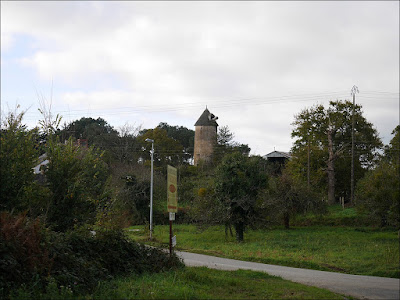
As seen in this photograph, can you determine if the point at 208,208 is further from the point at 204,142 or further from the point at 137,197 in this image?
the point at 204,142

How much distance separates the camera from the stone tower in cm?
7650

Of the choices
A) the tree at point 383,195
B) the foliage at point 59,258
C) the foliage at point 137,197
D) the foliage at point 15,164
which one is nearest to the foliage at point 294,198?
the tree at point 383,195

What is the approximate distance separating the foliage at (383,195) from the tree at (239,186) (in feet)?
24.5

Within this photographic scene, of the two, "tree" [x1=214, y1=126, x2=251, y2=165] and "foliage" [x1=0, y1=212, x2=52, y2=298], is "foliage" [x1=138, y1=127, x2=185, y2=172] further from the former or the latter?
"foliage" [x1=0, y1=212, x2=52, y2=298]

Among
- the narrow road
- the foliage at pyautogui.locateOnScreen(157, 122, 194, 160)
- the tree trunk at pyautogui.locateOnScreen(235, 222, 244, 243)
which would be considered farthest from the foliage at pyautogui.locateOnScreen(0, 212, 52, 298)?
the foliage at pyautogui.locateOnScreen(157, 122, 194, 160)

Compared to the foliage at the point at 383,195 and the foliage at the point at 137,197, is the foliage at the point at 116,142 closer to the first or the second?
the foliage at the point at 137,197

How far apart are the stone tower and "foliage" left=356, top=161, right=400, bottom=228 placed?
4332cm

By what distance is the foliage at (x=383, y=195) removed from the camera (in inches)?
974

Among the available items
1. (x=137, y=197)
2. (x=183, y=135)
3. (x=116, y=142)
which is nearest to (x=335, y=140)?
(x=137, y=197)

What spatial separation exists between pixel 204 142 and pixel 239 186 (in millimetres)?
46065

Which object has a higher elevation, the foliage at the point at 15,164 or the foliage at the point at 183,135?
the foliage at the point at 183,135

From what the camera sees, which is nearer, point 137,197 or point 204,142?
point 137,197

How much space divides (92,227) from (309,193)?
2875cm

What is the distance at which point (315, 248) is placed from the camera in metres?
26.5
